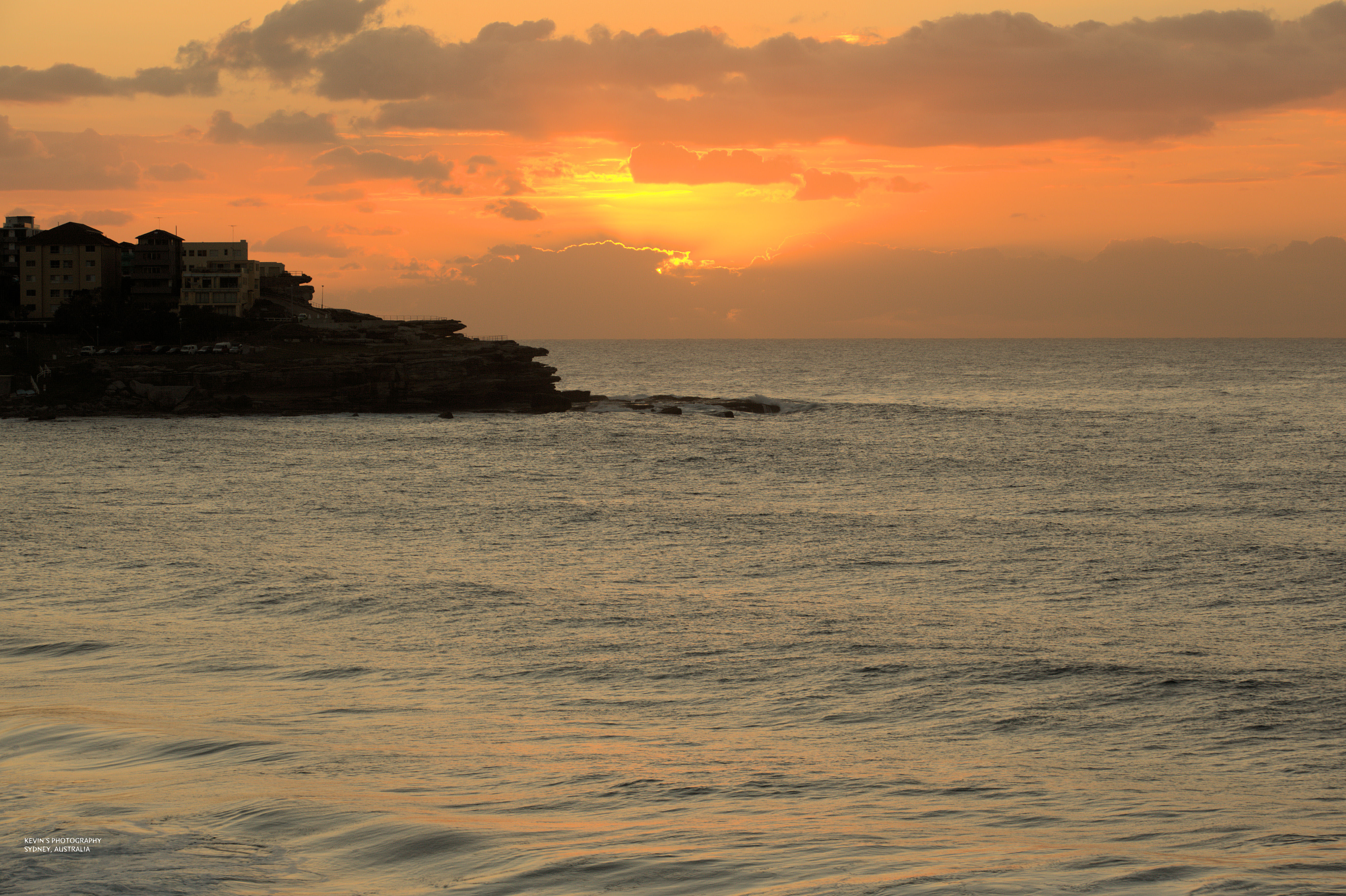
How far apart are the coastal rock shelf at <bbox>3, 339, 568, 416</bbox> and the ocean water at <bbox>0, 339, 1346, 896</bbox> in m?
45.5

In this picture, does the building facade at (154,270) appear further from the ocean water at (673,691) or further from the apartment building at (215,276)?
the ocean water at (673,691)

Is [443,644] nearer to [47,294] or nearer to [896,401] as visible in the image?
[896,401]

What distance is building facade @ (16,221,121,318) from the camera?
123188mm

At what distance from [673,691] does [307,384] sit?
82887 millimetres

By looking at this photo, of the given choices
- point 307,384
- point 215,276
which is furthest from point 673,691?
point 215,276

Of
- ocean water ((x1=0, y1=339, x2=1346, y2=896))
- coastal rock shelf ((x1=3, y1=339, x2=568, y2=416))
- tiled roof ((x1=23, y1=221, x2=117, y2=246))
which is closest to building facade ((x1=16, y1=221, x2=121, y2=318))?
tiled roof ((x1=23, y1=221, x2=117, y2=246))

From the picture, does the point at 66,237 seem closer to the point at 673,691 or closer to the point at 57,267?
the point at 57,267

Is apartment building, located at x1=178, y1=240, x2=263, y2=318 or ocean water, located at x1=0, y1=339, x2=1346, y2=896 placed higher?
apartment building, located at x1=178, y1=240, x2=263, y2=318

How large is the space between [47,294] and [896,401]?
331 feet

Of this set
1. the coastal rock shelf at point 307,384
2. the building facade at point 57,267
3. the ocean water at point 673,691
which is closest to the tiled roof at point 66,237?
the building facade at point 57,267

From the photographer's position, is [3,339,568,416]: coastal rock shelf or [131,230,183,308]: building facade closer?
[3,339,568,416]: coastal rock shelf

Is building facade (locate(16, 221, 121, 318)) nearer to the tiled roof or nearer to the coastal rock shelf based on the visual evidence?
the tiled roof

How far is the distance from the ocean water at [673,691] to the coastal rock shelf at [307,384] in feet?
149

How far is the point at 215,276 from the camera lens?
407 ft
